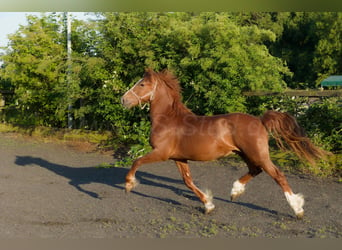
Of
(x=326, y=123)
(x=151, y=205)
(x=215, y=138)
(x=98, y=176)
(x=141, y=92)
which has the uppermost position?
(x=141, y=92)

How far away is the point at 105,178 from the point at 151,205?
2.35m

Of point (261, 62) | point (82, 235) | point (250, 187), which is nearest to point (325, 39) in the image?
point (261, 62)

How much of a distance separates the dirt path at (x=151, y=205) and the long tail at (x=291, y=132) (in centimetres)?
80

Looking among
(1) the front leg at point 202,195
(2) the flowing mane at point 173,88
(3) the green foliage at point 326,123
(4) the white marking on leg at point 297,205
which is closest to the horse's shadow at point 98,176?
(1) the front leg at point 202,195

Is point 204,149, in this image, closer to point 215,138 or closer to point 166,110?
point 215,138

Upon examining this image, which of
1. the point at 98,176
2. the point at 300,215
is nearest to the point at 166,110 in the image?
the point at 300,215

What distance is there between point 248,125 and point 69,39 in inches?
371

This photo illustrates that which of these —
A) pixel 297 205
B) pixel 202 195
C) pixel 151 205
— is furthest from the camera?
pixel 151 205

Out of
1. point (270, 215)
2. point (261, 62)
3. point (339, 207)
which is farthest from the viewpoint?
point (261, 62)

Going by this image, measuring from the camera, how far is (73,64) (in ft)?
41.3

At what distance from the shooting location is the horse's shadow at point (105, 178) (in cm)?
687

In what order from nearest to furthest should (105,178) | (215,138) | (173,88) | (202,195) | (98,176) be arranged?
(215,138)
(202,195)
(173,88)
(105,178)
(98,176)

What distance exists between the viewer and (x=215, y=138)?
18.6 feet

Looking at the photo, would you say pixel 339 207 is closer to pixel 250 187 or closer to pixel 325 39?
pixel 250 187
